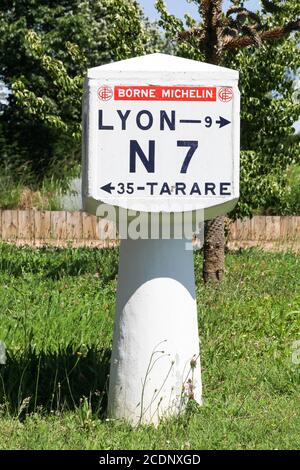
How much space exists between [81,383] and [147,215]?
4.88 ft

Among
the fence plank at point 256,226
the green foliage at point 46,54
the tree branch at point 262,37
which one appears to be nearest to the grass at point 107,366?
the tree branch at point 262,37

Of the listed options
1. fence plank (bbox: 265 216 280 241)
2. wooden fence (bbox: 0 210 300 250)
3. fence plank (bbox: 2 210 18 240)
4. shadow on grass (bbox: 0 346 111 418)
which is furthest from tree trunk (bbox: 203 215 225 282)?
fence plank (bbox: 2 210 18 240)

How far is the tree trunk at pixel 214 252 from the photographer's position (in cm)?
1077

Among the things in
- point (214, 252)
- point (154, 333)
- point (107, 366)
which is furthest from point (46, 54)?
point (154, 333)

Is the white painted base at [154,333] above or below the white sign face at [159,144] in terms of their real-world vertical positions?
below

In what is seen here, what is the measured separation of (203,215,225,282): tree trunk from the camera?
10766 millimetres

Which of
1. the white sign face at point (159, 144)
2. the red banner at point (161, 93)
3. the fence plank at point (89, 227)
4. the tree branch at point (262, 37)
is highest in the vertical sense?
the tree branch at point (262, 37)

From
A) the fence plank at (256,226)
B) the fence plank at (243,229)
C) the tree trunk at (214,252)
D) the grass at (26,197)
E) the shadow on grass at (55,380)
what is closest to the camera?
the shadow on grass at (55,380)

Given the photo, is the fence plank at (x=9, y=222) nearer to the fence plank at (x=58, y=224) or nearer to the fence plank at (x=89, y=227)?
the fence plank at (x=58, y=224)

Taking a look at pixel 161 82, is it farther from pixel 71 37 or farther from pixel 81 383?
pixel 71 37

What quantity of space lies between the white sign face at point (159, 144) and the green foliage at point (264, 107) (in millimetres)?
6621

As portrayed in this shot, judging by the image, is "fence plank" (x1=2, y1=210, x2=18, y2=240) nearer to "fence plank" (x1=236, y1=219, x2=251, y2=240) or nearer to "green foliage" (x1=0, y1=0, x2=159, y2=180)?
"fence plank" (x1=236, y1=219, x2=251, y2=240)

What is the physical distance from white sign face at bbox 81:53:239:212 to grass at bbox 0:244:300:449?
1311 millimetres

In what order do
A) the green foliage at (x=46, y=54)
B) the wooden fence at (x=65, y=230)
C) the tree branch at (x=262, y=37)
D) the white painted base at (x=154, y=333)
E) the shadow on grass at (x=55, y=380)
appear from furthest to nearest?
the green foliage at (x=46, y=54), the wooden fence at (x=65, y=230), the tree branch at (x=262, y=37), the shadow on grass at (x=55, y=380), the white painted base at (x=154, y=333)
